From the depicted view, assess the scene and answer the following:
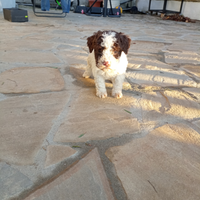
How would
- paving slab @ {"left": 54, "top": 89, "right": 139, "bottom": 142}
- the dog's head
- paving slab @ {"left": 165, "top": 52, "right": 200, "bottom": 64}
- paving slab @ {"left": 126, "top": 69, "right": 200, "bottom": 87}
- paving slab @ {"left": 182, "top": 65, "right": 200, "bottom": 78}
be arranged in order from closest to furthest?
paving slab @ {"left": 54, "top": 89, "right": 139, "bottom": 142} → the dog's head → paving slab @ {"left": 126, "top": 69, "right": 200, "bottom": 87} → paving slab @ {"left": 182, "top": 65, "right": 200, "bottom": 78} → paving slab @ {"left": 165, "top": 52, "right": 200, "bottom": 64}

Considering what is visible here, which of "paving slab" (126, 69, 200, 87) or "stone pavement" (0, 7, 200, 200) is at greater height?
"paving slab" (126, 69, 200, 87)

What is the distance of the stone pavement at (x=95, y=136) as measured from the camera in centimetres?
125

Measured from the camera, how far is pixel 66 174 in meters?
1.31

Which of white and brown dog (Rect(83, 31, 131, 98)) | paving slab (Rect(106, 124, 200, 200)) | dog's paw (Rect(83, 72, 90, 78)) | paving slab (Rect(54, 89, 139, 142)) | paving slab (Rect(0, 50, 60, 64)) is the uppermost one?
white and brown dog (Rect(83, 31, 131, 98))

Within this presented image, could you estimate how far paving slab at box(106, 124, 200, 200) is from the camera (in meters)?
1.24

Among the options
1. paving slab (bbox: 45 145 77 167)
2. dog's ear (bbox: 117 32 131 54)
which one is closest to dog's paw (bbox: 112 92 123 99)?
dog's ear (bbox: 117 32 131 54)

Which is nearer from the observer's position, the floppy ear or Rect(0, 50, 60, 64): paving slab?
the floppy ear

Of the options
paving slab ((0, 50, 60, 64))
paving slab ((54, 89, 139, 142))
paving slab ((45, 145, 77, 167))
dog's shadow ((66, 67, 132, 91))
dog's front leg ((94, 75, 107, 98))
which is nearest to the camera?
paving slab ((45, 145, 77, 167))

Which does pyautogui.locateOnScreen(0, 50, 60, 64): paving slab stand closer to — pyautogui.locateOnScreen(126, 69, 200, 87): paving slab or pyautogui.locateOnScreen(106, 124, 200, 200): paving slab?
pyautogui.locateOnScreen(126, 69, 200, 87): paving slab

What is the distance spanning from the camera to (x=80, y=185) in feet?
4.08

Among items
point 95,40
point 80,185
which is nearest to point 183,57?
point 95,40

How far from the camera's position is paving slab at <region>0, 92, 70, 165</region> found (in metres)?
1.47

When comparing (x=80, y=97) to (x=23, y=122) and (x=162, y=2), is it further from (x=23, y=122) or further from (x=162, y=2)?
(x=162, y=2)

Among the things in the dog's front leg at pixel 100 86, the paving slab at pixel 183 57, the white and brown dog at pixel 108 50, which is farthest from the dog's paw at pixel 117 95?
the paving slab at pixel 183 57
